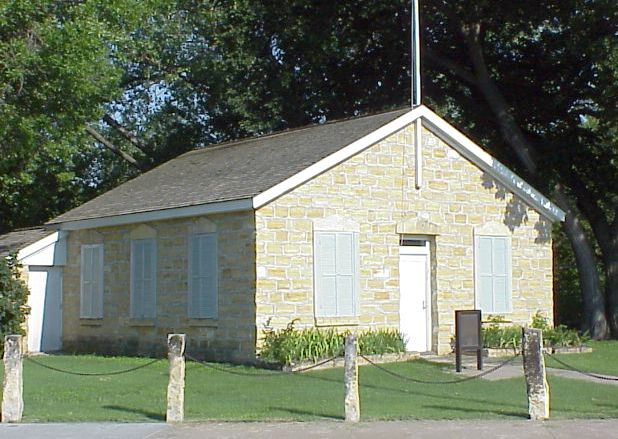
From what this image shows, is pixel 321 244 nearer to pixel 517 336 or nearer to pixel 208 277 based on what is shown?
pixel 208 277

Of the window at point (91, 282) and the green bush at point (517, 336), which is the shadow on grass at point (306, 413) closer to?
the green bush at point (517, 336)

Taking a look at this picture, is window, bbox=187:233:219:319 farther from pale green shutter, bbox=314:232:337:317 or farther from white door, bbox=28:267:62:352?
white door, bbox=28:267:62:352

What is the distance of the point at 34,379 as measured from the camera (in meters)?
19.5

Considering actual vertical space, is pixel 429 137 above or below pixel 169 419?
above

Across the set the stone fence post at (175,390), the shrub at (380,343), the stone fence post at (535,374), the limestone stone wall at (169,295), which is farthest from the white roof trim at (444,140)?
the stone fence post at (535,374)

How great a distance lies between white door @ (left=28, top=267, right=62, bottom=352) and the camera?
27.0 meters

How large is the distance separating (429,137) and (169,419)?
11313mm

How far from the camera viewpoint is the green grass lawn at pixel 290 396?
1484 centimetres

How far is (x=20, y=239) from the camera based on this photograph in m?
28.7

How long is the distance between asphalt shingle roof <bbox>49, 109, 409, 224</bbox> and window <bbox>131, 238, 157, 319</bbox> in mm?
889

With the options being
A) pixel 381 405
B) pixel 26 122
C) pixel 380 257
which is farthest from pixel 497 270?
pixel 26 122

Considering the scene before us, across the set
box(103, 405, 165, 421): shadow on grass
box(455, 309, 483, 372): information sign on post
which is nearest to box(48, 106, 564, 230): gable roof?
box(455, 309, 483, 372): information sign on post

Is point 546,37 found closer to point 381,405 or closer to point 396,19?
point 396,19

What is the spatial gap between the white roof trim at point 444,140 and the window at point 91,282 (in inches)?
270
